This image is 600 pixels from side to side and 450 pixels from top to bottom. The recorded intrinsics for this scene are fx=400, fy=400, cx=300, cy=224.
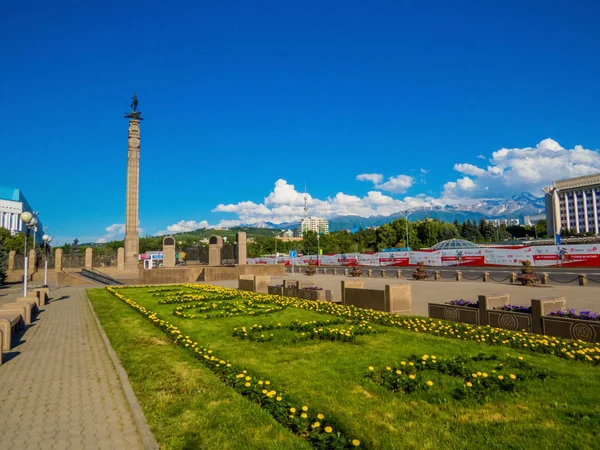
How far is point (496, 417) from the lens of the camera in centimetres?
486

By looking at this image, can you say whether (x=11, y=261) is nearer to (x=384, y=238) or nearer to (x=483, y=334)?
(x=483, y=334)

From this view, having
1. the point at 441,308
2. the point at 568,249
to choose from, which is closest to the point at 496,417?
the point at 441,308

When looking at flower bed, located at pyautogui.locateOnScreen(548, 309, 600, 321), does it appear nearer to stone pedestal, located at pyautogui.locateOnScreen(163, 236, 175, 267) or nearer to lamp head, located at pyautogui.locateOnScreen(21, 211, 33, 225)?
lamp head, located at pyautogui.locateOnScreen(21, 211, 33, 225)

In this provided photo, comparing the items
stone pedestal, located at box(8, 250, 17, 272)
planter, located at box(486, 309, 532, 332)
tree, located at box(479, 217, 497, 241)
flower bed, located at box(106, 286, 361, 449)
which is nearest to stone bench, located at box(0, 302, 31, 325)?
flower bed, located at box(106, 286, 361, 449)

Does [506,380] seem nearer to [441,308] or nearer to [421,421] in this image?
[421,421]

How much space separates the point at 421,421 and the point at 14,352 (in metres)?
9.34

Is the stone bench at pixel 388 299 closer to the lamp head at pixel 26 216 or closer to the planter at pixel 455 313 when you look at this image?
the planter at pixel 455 313

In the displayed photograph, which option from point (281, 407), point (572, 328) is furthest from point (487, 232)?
point (281, 407)

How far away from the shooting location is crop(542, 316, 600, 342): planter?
335 inches

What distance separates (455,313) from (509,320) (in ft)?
5.35

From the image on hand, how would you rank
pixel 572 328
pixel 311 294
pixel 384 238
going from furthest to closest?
pixel 384 238 < pixel 311 294 < pixel 572 328

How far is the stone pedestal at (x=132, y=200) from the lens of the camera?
43.9m

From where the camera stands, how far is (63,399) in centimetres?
607

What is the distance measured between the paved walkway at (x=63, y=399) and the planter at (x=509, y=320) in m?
9.07
